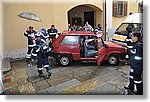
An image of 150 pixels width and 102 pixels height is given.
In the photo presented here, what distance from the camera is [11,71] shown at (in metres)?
2.34

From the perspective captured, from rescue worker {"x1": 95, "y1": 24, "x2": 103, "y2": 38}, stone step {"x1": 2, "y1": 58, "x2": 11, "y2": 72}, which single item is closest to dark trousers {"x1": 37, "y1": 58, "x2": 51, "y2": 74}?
stone step {"x1": 2, "y1": 58, "x2": 11, "y2": 72}

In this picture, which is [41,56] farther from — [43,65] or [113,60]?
[113,60]

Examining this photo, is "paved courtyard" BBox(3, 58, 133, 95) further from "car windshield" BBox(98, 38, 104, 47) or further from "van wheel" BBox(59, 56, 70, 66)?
"car windshield" BBox(98, 38, 104, 47)

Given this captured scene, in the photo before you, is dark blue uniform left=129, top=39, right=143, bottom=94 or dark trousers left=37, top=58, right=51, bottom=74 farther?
dark trousers left=37, top=58, right=51, bottom=74

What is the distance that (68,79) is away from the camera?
2.33 m

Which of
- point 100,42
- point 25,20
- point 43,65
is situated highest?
point 25,20

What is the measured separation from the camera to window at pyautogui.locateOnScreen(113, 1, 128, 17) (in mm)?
2268

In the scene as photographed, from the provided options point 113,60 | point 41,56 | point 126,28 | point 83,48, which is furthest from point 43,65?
point 126,28

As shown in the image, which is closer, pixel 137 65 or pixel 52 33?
pixel 137 65

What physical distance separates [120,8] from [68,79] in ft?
3.11

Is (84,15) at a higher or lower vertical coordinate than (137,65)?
higher

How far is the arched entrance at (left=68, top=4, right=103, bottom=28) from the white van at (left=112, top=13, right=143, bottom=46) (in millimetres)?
252

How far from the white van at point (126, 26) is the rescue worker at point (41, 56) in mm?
759

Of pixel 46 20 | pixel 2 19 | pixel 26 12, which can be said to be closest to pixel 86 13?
pixel 46 20
